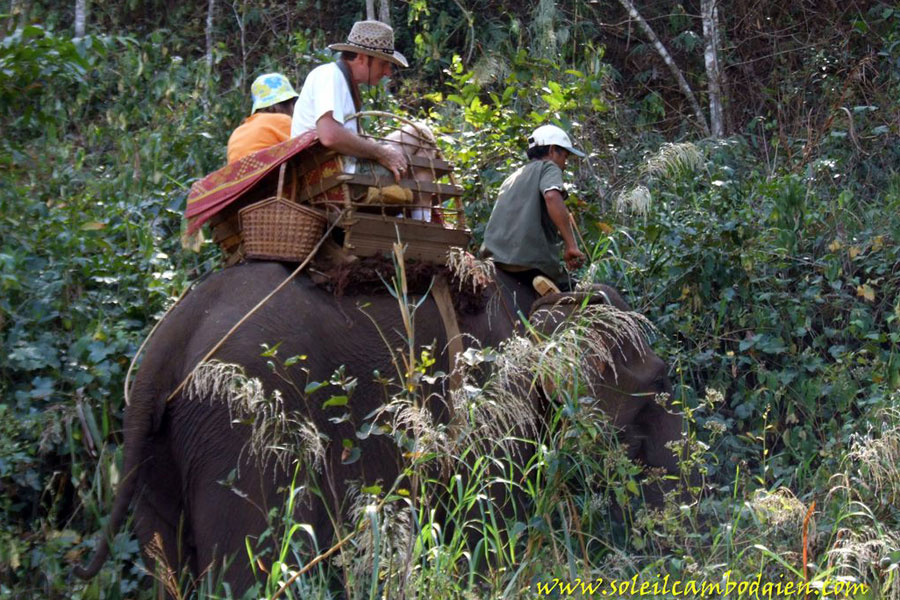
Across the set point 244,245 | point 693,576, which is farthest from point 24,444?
point 693,576

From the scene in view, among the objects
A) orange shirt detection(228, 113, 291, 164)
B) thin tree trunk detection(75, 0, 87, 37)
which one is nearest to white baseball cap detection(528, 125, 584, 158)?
orange shirt detection(228, 113, 291, 164)

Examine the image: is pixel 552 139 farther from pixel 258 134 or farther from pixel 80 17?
pixel 80 17

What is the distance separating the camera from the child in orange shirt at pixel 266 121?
18.3ft

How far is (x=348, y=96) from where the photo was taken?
5.33m

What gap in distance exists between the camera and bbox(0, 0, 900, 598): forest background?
15.4 ft

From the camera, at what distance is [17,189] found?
5.99 m

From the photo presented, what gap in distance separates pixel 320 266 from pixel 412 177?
1.83 feet

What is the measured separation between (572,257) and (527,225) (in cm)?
29

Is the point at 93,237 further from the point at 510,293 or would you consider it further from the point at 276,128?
the point at 510,293

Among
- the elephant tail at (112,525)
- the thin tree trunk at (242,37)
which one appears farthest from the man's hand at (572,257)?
the thin tree trunk at (242,37)

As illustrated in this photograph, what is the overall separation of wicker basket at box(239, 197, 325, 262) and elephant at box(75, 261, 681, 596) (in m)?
0.07

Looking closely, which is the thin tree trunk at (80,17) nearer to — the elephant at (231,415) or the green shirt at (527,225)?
the green shirt at (527,225)

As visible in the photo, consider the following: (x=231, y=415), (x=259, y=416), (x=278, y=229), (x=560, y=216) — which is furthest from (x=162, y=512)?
(x=560, y=216)

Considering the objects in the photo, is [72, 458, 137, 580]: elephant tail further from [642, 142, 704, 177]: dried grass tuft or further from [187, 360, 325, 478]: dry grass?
[642, 142, 704, 177]: dried grass tuft
